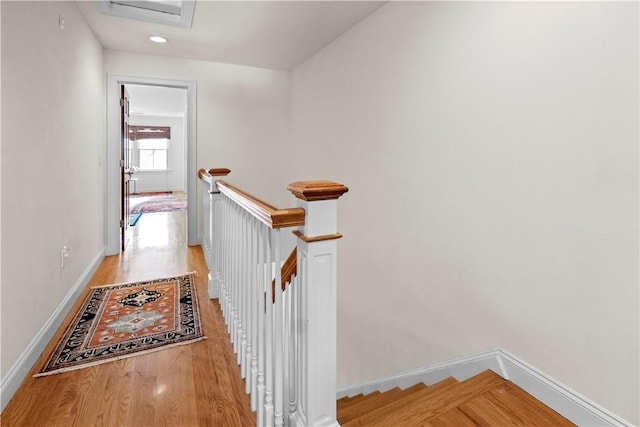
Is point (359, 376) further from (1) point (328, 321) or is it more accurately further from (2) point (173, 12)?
(2) point (173, 12)

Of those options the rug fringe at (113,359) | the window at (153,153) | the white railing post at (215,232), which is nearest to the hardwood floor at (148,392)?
the rug fringe at (113,359)

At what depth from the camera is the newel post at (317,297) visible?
1069 millimetres

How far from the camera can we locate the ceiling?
2.96 metres

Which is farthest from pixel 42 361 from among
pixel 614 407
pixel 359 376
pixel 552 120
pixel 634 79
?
pixel 634 79

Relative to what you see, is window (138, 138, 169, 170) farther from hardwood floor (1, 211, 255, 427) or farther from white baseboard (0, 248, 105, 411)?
hardwood floor (1, 211, 255, 427)

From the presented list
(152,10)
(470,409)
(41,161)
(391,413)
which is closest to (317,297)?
(391,413)

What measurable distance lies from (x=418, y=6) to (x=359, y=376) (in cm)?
311

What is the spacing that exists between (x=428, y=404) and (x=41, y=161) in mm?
2498

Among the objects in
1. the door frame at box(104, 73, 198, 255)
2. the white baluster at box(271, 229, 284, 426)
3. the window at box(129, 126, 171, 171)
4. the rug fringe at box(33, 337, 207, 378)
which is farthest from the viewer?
the window at box(129, 126, 171, 171)

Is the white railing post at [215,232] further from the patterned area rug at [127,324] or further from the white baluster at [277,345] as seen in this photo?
the white baluster at [277,345]

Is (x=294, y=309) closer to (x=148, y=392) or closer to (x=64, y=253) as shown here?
(x=148, y=392)

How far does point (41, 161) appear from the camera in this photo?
6.80 feet

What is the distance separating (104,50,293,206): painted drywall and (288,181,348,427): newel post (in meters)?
3.83

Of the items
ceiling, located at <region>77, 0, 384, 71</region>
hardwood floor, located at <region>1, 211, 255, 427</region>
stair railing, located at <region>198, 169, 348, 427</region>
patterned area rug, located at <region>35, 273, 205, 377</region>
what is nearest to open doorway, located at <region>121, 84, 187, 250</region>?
ceiling, located at <region>77, 0, 384, 71</region>
